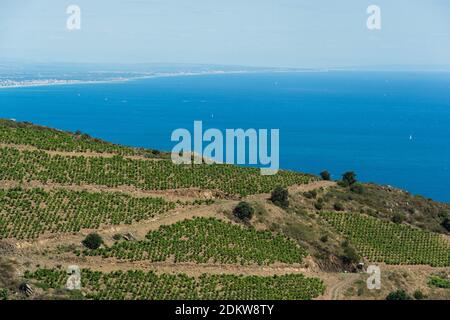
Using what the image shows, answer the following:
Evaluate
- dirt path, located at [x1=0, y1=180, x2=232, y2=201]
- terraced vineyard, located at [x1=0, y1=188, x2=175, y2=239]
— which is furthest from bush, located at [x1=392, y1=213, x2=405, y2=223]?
terraced vineyard, located at [x1=0, y1=188, x2=175, y2=239]

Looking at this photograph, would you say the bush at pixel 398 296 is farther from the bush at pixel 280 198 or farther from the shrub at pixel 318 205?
the shrub at pixel 318 205

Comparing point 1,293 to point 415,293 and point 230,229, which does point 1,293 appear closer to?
point 230,229

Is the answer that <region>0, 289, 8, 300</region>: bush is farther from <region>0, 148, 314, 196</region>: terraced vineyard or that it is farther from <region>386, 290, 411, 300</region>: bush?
<region>386, 290, 411, 300</region>: bush

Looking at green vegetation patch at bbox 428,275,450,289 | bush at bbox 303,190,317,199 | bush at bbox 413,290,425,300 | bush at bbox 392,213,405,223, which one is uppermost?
bush at bbox 303,190,317,199

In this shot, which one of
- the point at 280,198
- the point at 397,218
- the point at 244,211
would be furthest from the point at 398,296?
the point at 397,218

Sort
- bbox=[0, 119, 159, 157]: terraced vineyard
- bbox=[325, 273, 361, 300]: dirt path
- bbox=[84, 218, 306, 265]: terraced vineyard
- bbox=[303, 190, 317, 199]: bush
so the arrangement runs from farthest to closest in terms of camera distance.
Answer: bbox=[303, 190, 317, 199]: bush, bbox=[0, 119, 159, 157]: terraced vineyard, bbox=[84, 218, 306, 265]: terraced vineyard, bbox=[325, 273, 361, 300]: dirt path

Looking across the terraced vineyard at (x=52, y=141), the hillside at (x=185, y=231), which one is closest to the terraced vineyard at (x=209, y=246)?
the hillside at (x=185, y=231)

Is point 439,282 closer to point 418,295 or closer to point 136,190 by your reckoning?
point 418,295
